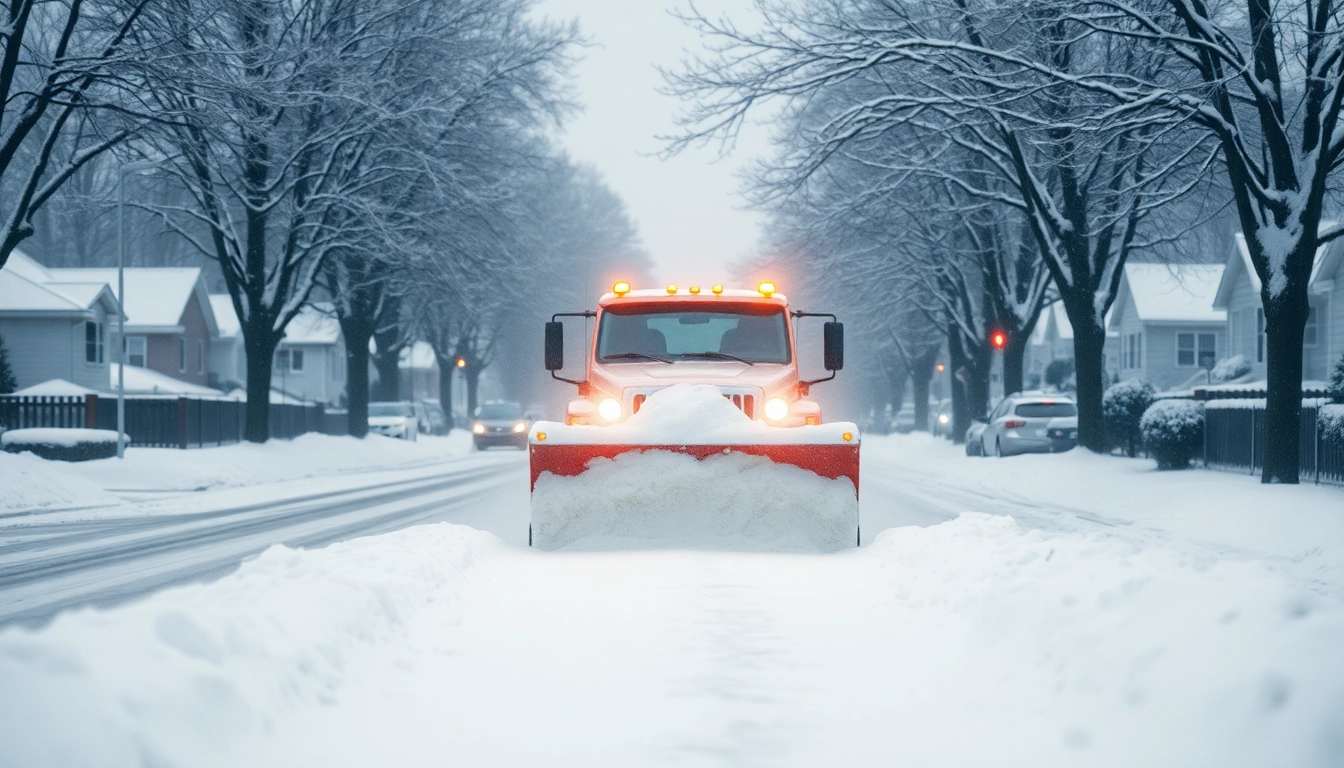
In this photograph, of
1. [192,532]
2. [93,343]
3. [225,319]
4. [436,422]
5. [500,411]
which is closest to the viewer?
[192,532]

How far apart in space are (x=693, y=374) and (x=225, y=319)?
63.1 m

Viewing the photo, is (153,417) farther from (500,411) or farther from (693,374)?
(693,374)

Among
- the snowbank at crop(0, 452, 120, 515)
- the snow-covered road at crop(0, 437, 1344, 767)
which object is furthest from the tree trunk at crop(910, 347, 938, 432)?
the snow-covered road at crop(0, 437, 1344, 767)

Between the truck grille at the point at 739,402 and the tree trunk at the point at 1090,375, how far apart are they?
1676 cm

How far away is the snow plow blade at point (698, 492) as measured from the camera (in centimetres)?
1048

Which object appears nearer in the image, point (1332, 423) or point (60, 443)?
point (1332, 423)

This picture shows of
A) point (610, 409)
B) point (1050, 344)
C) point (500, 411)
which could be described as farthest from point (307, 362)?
point (610, 409)

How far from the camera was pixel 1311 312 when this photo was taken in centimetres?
4138

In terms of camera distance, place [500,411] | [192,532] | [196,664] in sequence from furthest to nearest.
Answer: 1. [500,411]
2. [192,532]
3. [196,664]

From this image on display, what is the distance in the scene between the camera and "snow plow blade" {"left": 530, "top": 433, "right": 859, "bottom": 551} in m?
10.5

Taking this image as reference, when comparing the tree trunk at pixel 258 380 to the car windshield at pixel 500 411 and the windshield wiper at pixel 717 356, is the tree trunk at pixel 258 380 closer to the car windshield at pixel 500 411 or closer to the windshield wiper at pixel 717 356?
the car windshield at pixel 500 411

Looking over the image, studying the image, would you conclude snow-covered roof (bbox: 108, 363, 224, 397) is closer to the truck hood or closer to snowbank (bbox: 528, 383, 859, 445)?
the truck hood

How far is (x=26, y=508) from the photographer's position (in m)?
18.7

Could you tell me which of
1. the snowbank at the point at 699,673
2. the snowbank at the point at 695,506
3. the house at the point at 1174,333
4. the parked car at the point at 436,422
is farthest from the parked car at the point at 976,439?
the parked car at the point at 436,422
